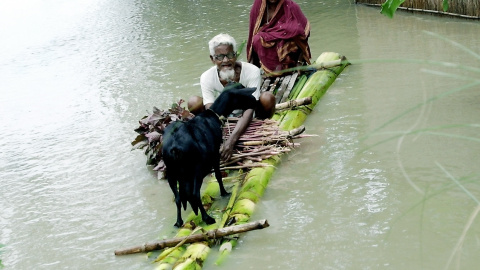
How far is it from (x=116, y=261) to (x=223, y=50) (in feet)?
6.18

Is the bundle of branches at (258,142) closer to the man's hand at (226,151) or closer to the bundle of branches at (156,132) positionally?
the man's hand at (226,151)

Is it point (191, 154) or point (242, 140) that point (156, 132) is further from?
point (191, 154)

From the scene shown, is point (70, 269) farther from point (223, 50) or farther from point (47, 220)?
point (223, 50)

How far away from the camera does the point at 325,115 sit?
6102 mm

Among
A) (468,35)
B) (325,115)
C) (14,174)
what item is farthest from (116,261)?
(468,35)

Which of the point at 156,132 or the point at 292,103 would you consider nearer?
the point at 156,132

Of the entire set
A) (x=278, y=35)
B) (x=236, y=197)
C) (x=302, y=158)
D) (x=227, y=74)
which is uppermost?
(x=227, y=74)

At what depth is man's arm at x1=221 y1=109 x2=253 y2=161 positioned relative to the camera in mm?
4711

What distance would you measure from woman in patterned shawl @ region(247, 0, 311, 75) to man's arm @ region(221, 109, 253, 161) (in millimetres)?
1851

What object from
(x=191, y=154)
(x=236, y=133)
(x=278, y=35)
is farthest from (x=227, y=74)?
(x=278, y=35)

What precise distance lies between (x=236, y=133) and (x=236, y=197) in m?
0.66

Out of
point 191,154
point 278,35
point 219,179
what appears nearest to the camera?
point 191,154

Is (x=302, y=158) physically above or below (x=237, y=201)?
below

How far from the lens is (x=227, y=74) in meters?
5.07
